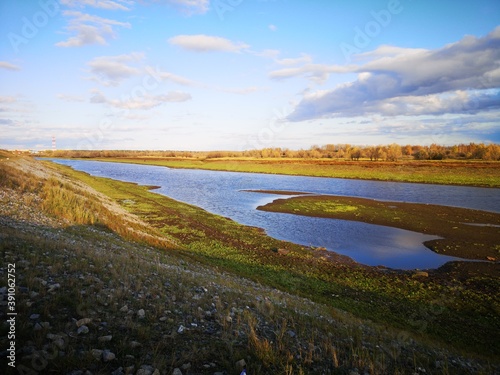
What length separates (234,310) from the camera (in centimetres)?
1041

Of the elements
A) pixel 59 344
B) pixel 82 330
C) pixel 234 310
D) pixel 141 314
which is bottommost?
pixel 234 310

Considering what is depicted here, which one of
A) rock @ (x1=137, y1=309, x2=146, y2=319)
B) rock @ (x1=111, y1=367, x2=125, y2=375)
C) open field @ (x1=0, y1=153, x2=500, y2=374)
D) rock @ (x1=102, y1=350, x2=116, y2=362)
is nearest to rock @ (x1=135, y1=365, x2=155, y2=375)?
open field @ (x1=0, y1=153, x2=500, y2=374)

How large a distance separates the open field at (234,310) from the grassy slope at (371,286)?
0.10 m

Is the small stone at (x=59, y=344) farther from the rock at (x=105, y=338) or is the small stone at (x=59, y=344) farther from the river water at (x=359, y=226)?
the river water at (x=359, y=226)

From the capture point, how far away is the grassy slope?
1514 cm

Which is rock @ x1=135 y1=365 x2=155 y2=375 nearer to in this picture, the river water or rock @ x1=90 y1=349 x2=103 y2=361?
rock @ x1=90 y1=349 x2=103 y2=361

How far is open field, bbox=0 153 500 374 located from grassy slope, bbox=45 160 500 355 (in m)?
0.10

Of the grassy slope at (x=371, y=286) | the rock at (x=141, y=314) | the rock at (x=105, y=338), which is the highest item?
the rock at (x=105, y=338)

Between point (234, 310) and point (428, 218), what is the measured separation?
4181 centimetres

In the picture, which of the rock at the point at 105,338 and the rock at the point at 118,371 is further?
the rock at the point at 105,338

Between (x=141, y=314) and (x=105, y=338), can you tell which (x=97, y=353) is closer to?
(x=105, y=338)

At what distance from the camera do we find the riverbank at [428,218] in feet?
98.1

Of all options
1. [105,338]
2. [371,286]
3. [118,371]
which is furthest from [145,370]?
[371,286]

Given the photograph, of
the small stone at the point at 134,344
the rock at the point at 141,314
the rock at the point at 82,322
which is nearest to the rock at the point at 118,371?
the small stone at the point at 134,344
